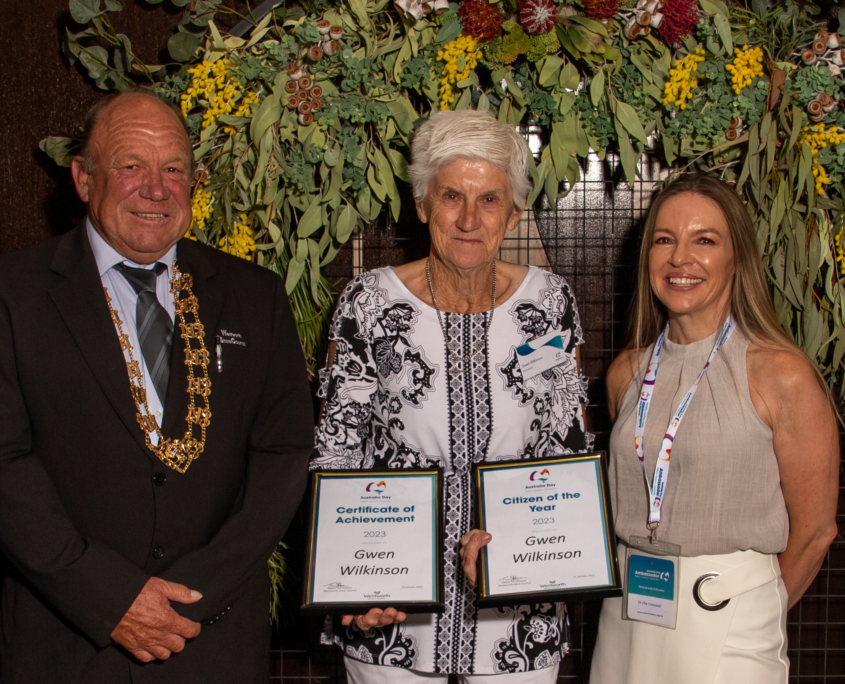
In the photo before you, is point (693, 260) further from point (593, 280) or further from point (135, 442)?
point (135, 442)

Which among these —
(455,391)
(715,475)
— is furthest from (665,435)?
(455,391)

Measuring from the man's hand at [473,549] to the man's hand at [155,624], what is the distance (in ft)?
1.93

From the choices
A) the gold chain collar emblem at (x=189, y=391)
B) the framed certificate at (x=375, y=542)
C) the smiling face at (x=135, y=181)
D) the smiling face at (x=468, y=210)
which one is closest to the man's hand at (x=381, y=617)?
the framed certificate at (x=375, y=542)

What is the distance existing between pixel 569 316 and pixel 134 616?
1.26 meters

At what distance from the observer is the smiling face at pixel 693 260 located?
1804mm

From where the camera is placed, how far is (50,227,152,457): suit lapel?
1487 mm

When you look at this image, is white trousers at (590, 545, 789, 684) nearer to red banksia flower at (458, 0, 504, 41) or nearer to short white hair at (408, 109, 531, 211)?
short white hair at (408, 109, 531, 211)

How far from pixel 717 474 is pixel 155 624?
1322 millimetres

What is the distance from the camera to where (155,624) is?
1.46m

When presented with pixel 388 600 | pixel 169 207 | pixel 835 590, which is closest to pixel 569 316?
pixel 388 600

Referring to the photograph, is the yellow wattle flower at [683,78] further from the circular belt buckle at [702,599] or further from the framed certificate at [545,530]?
the circular belt buckle at [702,599]

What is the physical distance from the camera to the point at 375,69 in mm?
2104

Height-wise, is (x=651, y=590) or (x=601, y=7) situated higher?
(x=601, y=7)

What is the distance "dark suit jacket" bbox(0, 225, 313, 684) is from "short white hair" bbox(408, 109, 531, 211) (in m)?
0.62
